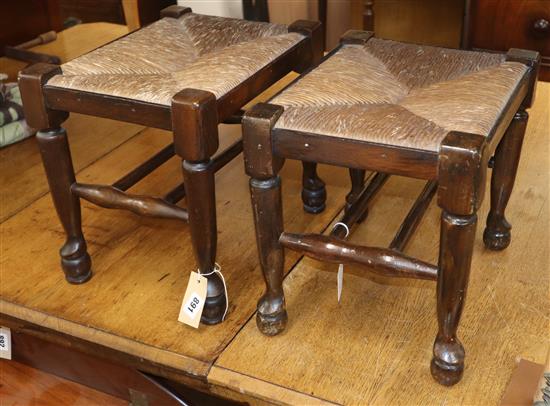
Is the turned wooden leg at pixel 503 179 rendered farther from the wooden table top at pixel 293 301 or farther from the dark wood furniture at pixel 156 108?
the dark wood furniture at pixel 156 108

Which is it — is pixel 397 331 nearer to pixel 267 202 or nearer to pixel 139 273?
pixel 267 202

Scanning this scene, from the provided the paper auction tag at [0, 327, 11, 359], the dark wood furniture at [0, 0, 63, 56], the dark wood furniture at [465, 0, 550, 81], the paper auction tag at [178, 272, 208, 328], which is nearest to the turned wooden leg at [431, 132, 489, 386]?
the paper auction tag at [178, 272, 208, 328]

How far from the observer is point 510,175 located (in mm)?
1084

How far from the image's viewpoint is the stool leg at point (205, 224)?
0.94 metres

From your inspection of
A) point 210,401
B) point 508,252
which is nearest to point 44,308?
point 210,401

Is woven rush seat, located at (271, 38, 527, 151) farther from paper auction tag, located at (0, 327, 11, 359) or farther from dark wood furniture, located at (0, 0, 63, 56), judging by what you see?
dark wood furniture, located at (0, 0, 63, 56)

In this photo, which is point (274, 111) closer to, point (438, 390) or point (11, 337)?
point (438, 390)

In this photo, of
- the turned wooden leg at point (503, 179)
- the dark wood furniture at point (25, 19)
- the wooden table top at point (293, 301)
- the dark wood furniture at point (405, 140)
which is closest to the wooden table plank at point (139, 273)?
the wooden table top at point (293, 301)

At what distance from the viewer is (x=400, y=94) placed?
98 cm

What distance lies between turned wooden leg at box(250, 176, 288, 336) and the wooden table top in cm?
3

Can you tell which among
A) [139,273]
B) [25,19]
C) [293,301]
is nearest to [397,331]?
[293,301]

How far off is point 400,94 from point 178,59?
0.32m

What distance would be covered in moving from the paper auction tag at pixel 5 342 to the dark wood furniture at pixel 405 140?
0.44m

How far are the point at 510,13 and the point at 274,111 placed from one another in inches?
33.4
